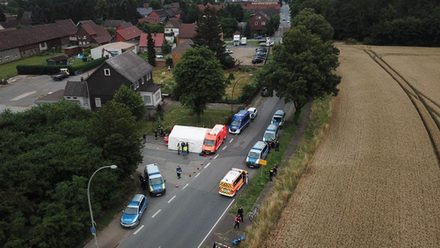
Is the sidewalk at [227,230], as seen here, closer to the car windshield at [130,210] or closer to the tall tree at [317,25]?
the car windshield at [130,210]

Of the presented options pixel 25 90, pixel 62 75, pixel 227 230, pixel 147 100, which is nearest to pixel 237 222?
pixel 227 230

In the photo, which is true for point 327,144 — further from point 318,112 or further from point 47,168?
point 47,168

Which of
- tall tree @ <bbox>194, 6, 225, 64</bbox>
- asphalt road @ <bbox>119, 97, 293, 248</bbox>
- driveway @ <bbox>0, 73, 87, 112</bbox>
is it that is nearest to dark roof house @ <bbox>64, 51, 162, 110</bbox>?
driveway @ <bbox>0, 73, 87, 112</bbox>

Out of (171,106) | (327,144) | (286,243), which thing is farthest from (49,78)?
(286,243)

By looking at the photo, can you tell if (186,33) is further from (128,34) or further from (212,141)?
(212,141)

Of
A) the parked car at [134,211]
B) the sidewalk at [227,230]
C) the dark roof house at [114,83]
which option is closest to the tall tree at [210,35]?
the dark roof house at [114,83]
